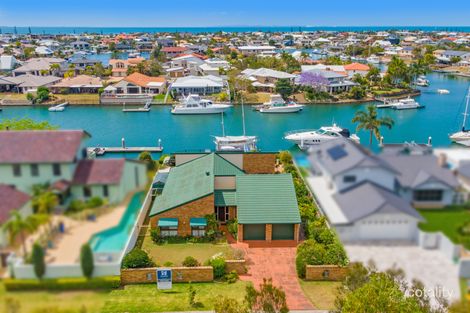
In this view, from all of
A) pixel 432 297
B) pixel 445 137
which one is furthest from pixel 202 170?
pixel 445 137

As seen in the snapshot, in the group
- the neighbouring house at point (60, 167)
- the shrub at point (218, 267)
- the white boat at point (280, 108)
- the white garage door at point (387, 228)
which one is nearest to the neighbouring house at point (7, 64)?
the white boat at point (280, 108)

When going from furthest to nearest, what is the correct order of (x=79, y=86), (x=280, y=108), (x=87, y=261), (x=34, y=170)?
(x=79, y=86) < (x=280, y=108) < (x=87, y=261) < (x=34, y=170)

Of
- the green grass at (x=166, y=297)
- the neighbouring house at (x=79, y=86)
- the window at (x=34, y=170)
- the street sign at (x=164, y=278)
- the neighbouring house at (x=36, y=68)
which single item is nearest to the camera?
the window at (x=34, y=170)

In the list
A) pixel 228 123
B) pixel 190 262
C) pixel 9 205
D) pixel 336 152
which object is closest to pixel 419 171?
pixel 336 152

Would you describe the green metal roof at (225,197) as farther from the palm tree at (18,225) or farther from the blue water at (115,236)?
the palm tree at (18,225)

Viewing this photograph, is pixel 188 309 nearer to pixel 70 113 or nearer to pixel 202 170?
pixel 202 170

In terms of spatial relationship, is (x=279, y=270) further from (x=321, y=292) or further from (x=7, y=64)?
(x=7, y=64)

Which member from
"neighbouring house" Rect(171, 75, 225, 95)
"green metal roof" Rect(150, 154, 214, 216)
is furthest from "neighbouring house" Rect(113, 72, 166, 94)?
"green metal roof" Rect(150, 154, 214, 216)
